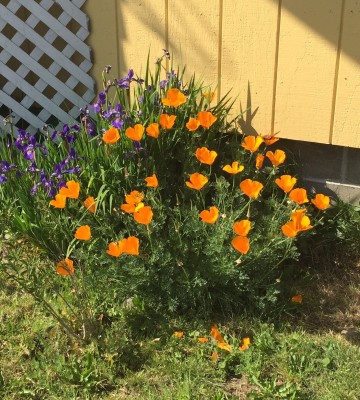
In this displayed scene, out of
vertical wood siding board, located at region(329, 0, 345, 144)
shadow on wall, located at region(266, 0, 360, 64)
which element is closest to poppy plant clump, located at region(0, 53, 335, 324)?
vertical wood siding board, located at region(329, 0, 345, 144)

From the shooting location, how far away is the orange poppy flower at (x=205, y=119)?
9.32 ft

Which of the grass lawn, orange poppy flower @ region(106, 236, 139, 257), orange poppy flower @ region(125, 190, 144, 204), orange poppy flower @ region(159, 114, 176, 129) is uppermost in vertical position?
orange poppy flower @ region(159, 114, 176, 129)

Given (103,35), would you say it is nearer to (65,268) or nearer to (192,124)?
(192,124)

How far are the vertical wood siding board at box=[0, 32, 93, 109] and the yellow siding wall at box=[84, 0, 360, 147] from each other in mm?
394

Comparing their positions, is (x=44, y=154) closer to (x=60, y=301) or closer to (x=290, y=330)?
(x=60, y=301)

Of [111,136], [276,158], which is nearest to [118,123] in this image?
[111,136]

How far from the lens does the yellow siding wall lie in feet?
9.73

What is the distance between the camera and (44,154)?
3.26 metres

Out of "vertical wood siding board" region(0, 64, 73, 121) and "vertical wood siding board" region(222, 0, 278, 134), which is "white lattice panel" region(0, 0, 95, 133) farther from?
"vertical wood siding board" region(222, 0, 278, 134)

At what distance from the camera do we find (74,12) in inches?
136

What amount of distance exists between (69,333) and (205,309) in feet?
1.87

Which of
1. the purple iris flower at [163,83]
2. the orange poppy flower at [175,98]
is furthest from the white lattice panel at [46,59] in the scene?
the orange poppy flower at [175,98]

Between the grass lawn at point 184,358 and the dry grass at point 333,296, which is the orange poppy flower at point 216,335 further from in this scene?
the dry grass at point 333,296

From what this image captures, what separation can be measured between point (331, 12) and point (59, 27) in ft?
4.86
